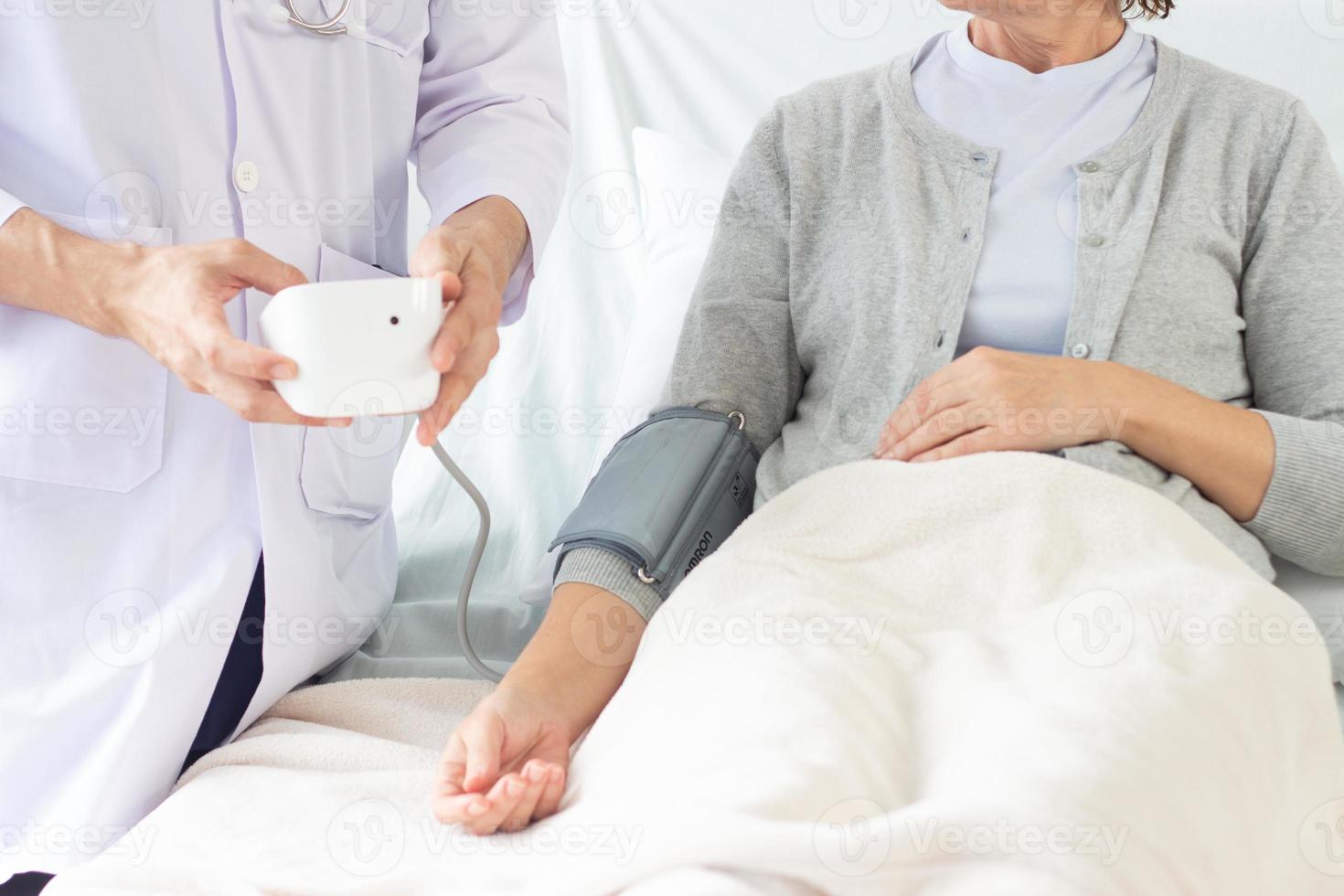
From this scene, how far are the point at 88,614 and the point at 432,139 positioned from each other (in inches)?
22.7

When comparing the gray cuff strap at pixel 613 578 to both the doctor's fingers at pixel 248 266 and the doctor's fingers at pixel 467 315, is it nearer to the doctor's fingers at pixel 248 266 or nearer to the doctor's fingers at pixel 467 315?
the doctor's fingers at pixel 467 315

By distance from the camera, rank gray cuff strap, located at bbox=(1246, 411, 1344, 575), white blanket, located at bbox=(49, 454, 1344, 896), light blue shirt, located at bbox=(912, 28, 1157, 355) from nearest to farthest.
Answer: white blanket, located at bbox=(49, 454, 1344, 896), gray cuff strap, located at bbox=(1246, 411, 1344, 575), light blue shirt, located at bbox=(912, 28, 1157, 355)

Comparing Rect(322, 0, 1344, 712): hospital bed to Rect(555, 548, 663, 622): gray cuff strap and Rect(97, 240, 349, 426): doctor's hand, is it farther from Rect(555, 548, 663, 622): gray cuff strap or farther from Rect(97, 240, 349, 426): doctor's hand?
Rect(97, 240, 349, 426): doctor's hand

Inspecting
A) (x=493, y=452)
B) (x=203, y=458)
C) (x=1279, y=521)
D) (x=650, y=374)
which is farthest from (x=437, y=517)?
(x=1279, y=521)

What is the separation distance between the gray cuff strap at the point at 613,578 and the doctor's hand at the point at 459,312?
Result: 25 centimetres

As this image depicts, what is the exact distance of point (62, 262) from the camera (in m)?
0.85

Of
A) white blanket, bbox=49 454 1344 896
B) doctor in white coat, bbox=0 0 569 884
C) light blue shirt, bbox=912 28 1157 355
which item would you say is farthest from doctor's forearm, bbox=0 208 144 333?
light blue shirt, bbox=912 28 1157 355

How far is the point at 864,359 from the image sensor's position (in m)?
1.22

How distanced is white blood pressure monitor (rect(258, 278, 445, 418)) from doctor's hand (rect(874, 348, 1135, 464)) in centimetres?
49

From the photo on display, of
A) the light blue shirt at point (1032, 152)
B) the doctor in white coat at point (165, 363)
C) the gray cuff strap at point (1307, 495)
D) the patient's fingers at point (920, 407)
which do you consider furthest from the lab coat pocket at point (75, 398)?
the gray cuff strap at point (1307, 495)

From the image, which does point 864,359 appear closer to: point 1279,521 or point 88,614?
point 1279,521

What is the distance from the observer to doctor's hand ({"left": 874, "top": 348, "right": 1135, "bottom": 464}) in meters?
1.06

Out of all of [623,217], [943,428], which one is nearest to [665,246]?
[623,217]

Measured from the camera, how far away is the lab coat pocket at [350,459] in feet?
3.55
